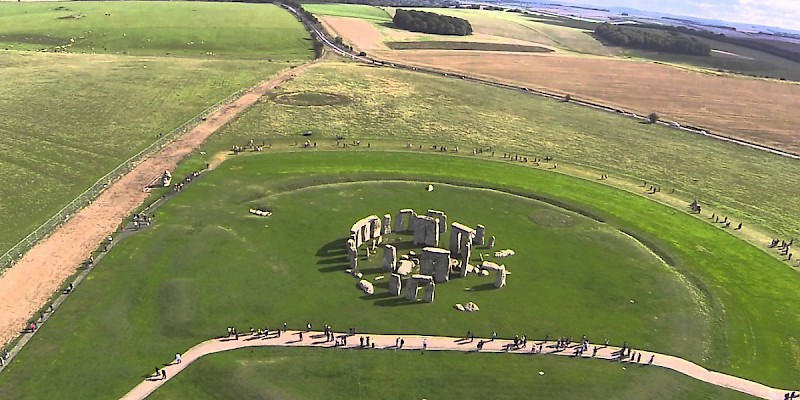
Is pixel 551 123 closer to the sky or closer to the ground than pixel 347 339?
closer to the sky

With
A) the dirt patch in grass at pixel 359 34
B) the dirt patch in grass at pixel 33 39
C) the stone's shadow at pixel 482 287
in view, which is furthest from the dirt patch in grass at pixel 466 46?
the stone's shadow at pixel 482 287

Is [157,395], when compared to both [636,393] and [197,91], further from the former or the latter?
[197,91]

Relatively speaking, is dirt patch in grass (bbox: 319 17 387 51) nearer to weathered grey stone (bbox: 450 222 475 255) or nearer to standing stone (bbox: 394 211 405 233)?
standing stone (bbox: 394 211 405 233)

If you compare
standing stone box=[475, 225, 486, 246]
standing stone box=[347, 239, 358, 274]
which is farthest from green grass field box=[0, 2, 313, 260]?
standing stone box=[475, 225, 486, 246]

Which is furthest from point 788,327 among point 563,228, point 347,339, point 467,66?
point 467,66

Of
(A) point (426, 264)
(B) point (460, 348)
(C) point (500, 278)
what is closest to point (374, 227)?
(A) point (426, 264)

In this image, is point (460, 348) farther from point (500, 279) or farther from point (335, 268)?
point (335, 268)
